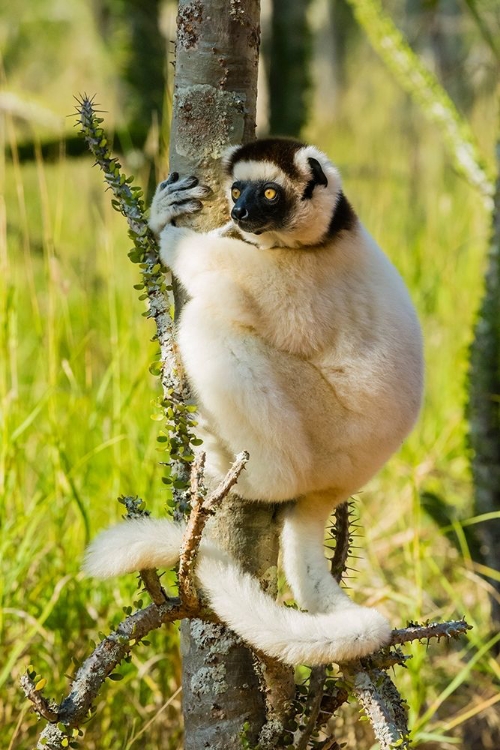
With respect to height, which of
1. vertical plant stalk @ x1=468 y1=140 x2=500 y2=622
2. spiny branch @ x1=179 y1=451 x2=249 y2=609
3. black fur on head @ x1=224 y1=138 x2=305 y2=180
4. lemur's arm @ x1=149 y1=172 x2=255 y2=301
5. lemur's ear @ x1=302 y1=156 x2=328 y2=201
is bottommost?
vertical plant stalk @ x1=468 y1=140 x2=500 y2=622

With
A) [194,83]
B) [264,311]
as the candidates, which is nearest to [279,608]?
[264,311]

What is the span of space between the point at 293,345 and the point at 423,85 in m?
3.75

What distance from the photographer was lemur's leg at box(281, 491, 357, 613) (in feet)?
7.81

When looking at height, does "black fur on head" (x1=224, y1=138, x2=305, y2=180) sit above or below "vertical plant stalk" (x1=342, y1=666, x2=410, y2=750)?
above

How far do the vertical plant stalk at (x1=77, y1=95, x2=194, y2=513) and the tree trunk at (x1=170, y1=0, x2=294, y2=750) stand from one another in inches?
8.8

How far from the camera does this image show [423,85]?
5609 millimetres

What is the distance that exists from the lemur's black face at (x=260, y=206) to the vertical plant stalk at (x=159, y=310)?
1.12 ft

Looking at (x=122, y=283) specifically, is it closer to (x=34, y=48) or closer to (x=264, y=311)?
(x=264, y=311)

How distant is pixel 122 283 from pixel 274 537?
370 cm

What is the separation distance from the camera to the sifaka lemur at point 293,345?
2.38m

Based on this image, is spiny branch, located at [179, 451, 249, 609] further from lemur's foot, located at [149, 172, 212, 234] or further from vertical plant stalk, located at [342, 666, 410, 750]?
lemur's foot, located at [149, 172, 212, 234]

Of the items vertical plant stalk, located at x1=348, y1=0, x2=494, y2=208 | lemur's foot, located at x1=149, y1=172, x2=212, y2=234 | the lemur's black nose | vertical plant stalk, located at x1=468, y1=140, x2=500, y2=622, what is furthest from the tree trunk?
vertical plant stalk, located at x1=348, y1=0, x2=494, y2=208

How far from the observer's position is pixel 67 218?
9031 millimetres

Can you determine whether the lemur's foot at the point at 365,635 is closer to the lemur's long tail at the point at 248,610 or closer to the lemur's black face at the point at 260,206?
the lemur's long tail at the point at 248,610
